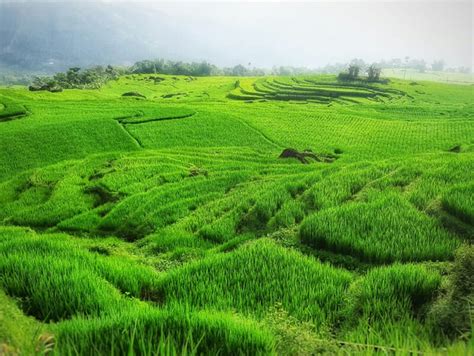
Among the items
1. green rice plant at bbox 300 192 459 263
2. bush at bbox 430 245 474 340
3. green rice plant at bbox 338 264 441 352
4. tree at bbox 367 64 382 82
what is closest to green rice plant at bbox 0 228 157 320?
green rice plant at bbox 338 264 441 352

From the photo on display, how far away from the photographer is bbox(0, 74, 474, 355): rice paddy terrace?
9.91 feet

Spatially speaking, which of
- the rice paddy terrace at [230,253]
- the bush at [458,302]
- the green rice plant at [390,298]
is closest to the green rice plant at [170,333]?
the rice paddy terrace at [230,253]

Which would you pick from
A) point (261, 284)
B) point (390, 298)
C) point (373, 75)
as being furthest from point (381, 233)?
point (373, 75)

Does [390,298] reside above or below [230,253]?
above

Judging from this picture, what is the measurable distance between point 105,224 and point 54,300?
8202mm

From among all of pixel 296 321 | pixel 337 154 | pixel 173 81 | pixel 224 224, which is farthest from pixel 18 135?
pixel 173 81

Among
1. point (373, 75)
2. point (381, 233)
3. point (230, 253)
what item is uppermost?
point (373, 75)

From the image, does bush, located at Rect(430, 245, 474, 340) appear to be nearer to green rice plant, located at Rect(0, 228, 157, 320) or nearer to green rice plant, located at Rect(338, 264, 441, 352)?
green rice plant, located at Rect(338, 264, 441, 352)

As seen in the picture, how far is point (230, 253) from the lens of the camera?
5582mm

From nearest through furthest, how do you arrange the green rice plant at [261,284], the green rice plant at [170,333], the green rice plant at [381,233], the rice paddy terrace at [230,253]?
the green rice plant at [170,333] → the rice paddy terrace at [230,253] → the green rice plant at [261,284] → the green rice plant at [381,233]

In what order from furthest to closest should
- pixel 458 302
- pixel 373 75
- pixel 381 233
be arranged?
pixel 373 75
pixel 381 233
pixel 458 302

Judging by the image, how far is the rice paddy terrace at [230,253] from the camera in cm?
302

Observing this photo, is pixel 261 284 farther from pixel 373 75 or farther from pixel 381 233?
pixel 373 75

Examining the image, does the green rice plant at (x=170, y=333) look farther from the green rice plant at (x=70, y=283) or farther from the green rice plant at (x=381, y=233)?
the green rice plant at (x=381, y=233)
